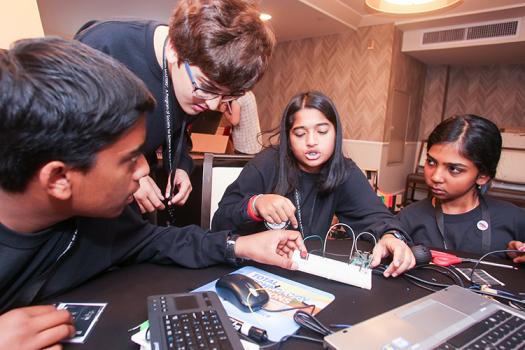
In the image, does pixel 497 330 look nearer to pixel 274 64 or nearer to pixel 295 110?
pixel 295 110

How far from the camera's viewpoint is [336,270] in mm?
860

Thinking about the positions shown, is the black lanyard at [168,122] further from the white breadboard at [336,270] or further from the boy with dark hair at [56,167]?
the white breadboard at [336,270]

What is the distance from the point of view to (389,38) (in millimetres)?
4758

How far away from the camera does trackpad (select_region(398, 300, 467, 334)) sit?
2.04 ft

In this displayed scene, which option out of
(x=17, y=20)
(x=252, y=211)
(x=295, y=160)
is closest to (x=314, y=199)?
(x=295, y=160)

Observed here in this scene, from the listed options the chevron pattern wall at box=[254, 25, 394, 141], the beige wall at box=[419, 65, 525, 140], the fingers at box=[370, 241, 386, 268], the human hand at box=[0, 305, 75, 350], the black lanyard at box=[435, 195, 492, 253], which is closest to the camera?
the human hand at box=[0, 305, 75, 350]

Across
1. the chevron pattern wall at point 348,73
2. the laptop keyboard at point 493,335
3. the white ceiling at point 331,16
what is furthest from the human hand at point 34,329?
the chevron pattern wall at point 348,73

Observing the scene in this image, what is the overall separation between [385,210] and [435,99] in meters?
5.32

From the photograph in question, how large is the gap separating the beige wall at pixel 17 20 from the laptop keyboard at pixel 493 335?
57.6 inches

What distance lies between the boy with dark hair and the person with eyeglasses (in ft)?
0.97

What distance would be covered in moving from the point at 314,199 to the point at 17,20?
4.19 ft

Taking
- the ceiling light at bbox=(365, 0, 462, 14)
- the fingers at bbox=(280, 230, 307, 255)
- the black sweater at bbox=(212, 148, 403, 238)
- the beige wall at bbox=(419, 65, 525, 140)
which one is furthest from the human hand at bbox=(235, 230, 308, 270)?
the beige wall at bbox=(419, 65, 525, 140)

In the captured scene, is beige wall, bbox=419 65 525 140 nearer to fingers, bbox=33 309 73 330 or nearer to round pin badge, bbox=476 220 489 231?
round pin badge, bbox=476 220 489 231

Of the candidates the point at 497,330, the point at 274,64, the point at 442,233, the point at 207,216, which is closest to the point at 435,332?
the point at 497,330
